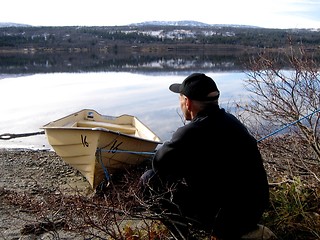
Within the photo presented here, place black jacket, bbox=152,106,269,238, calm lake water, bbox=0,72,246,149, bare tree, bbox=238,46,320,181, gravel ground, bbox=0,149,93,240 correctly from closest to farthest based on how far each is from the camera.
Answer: black jacket, bbox=152,106,269,238
bare tree, bbox=238,46,320,181
gravel ground, bbox=0,149,93,240
calm lake water, bbox=0,72,246,149

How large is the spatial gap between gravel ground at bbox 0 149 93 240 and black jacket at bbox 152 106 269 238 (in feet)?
6.39

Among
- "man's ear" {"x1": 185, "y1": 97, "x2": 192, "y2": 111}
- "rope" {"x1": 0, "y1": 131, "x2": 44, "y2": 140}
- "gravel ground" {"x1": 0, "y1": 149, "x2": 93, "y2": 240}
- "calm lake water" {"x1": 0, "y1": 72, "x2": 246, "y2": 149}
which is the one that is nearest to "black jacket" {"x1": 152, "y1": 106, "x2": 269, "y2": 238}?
"man's ear" {"x1": 185, "y1": 97, "x2": 192, "y2": 111}

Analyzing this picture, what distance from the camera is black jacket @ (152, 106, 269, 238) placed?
114 inches

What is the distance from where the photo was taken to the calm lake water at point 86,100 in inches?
522

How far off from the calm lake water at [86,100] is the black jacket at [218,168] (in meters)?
8.16

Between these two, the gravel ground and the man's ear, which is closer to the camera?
the man's ear

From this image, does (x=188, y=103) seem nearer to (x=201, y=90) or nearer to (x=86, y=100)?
(x=201, y=90)

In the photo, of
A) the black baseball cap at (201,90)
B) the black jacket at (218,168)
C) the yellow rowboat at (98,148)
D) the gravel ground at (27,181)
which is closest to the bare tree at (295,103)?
the black jacket at (218,168)

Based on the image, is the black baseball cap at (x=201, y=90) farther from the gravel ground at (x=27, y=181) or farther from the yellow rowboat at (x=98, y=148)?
the yellow rowboat at (x=98, y=148)

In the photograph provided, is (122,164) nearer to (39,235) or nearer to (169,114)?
(39,235)

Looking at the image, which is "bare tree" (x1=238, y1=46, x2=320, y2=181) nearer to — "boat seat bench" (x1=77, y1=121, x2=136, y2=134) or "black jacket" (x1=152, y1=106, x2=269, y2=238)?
"black jacket" (x1=152, y1=106, x2=269, y2=238)

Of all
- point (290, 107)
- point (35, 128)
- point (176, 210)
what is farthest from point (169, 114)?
point (176, 210)

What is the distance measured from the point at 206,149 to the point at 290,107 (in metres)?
2.44

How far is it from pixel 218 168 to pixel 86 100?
16.3 m
